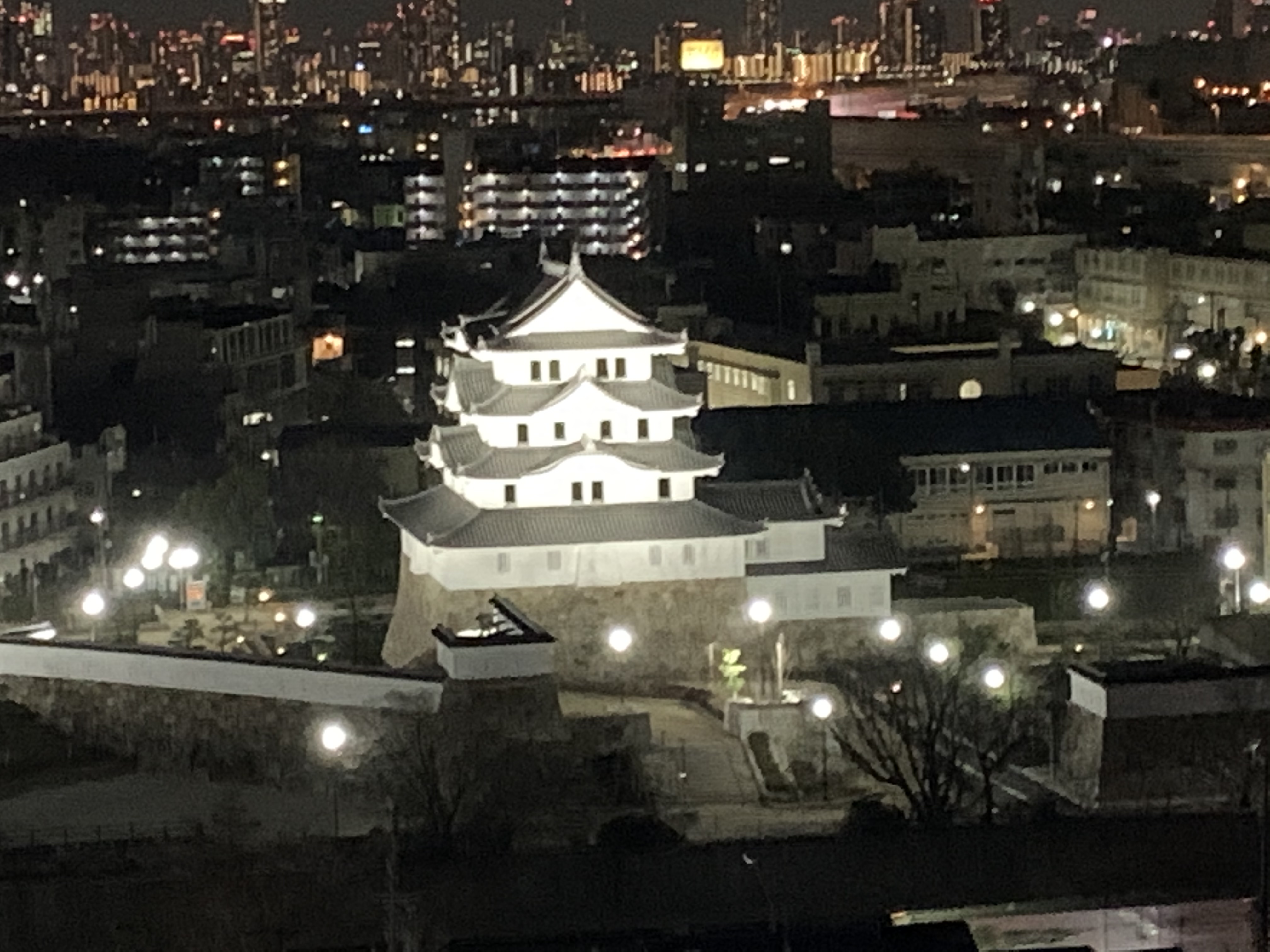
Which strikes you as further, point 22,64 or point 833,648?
point 22,64

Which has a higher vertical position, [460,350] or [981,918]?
[460,350]

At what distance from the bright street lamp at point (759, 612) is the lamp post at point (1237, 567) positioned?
6.73 ft

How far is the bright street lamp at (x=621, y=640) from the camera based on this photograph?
428 inches

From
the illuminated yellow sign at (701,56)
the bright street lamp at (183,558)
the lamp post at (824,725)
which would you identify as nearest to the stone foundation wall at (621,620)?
the lamp post at (824,725)

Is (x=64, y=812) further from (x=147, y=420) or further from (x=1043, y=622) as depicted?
(x=147, y=420)

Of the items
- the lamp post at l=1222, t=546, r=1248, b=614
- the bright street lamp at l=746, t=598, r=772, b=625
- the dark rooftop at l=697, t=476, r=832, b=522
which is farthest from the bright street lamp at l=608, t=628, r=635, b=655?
the lamp post at l=1222, t=546, r=1248, b=614

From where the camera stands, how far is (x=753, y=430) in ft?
48.7

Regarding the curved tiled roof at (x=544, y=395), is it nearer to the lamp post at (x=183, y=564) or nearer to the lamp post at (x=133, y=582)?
the lamp post at (x=183, y=564)

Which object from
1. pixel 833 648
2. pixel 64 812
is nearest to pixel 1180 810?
pixel 833 648

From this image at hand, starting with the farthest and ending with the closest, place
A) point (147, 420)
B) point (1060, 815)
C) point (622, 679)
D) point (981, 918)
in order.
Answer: point (147, 420)
point (622, 679)
point (1060, 815)
point (981, 918)

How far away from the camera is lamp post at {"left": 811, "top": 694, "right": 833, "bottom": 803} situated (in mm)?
9711

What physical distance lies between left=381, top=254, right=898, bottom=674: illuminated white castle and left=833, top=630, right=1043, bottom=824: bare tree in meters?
0.43

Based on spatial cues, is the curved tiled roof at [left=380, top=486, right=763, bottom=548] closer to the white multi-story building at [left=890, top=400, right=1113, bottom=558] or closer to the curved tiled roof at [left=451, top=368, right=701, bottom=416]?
the curved tiled roof at [left=451, top=368, right=701, bottom=416]

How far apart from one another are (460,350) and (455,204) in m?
21.4
